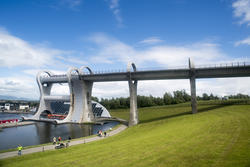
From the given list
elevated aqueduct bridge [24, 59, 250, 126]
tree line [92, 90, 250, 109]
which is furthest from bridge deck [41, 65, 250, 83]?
tree line [92, 90, 250, 109]

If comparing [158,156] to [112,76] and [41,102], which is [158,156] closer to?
[112,76]

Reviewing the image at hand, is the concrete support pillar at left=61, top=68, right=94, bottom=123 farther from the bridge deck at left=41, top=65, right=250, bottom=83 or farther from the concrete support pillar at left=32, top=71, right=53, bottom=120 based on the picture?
the concrete support pillar at left=32, top=71, right=53, bottom=120

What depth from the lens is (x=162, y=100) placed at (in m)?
110

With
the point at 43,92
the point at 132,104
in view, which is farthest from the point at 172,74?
the point at 43,92

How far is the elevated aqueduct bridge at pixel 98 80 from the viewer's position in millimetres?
43438

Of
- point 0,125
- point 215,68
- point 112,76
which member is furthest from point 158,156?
point 0,125

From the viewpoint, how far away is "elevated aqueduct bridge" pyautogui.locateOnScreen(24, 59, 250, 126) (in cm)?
4344

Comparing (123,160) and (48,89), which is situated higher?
(48,89)

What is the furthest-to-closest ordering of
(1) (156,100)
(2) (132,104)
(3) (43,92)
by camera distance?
(1) (156,100), (3) (43,92), (2) (132,104)

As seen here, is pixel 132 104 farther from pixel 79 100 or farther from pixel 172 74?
pixel 79 100

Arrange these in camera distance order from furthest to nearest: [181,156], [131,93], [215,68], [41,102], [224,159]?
[41,102], [131,93], [215,68], [181,156], [224,159]

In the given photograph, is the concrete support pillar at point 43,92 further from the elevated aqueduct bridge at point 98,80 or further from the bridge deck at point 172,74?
the bridge deck at point 172,74

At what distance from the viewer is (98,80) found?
64.8m

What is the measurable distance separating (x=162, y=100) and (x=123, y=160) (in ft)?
322
